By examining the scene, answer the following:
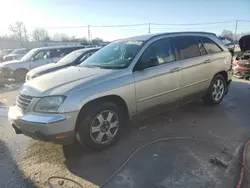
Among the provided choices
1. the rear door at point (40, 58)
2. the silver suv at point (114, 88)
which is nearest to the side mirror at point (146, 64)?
the silver suv at point (114, 88)

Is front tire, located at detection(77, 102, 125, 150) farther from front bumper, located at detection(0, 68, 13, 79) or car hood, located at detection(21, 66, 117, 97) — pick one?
front bumper, located at detection(0, 68, 13, 79)

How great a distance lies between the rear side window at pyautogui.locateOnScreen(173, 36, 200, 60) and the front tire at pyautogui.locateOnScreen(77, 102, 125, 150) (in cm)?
190

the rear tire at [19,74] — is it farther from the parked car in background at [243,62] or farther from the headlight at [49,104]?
the parked car in background at [243,62]

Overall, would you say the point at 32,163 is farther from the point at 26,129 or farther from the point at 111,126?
the point at 111,126

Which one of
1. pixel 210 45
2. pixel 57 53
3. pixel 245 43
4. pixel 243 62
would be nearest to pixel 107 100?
pixel 210 45

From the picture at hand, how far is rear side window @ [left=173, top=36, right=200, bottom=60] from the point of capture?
179 inches

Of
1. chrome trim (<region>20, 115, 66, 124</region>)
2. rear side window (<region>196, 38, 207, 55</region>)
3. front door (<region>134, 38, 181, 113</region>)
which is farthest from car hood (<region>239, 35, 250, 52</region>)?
chrome trim (<region>20, 115, 66, 124</region>)

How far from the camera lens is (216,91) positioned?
5.49 meters

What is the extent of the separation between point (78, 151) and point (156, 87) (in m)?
1.73

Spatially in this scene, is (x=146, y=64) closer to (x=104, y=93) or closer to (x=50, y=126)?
(x=104, y=93)

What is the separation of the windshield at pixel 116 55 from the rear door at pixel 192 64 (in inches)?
37.6

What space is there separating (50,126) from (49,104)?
31 centimetres

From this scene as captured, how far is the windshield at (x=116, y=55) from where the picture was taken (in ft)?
12.8

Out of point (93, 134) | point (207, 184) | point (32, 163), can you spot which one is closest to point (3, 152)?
point (32, 163)
